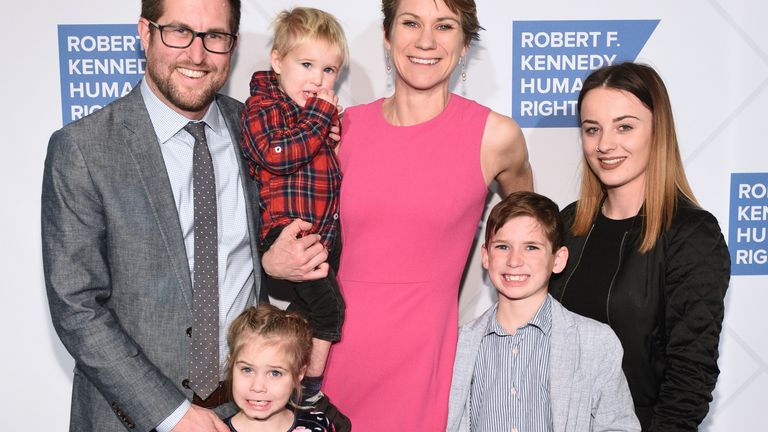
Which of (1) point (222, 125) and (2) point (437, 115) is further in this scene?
(2) point (437, 115)

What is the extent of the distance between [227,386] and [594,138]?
Answer: 1529 millimetres

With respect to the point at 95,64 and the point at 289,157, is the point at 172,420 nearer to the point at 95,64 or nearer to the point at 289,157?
the point at 289,157

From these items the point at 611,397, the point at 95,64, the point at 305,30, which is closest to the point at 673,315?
the point at 611,397

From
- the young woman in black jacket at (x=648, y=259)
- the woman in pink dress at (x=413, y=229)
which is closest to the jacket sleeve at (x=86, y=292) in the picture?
the woman in pink dress at (x=413, y=229)

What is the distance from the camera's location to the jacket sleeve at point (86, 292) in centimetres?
204

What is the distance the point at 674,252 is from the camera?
2221 millimetres

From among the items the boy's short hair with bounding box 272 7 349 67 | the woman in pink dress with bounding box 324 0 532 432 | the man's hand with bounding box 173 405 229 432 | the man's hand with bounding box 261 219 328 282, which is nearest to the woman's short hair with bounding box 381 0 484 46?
the woman in pink dress with bounding box 324 0 532 432

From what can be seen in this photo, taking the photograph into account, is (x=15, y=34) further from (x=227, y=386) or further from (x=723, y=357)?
(x=723, y=357)

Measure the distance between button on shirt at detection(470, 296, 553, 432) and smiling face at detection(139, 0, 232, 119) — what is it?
1.27 metres

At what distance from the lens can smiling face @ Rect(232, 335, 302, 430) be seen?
2205mm

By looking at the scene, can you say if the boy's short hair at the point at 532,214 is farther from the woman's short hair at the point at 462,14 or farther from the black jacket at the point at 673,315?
the woman's short hair at the point at 462,14

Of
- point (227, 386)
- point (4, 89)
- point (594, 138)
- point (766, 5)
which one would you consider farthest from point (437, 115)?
point (4, 89)

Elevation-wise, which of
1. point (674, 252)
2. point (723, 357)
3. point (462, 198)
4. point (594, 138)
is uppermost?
point (594, 138)

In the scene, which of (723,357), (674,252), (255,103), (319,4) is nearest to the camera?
(674,252)
